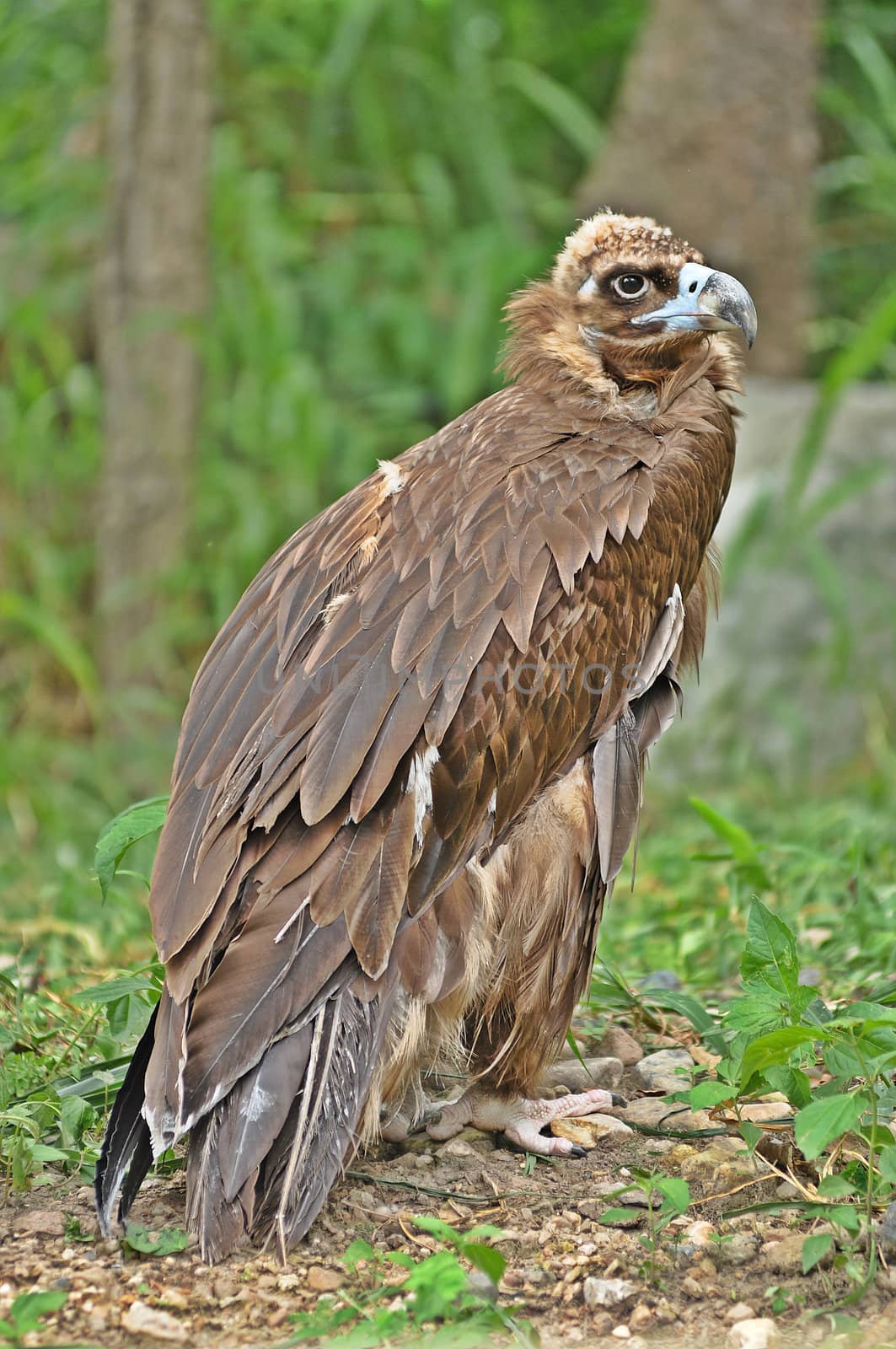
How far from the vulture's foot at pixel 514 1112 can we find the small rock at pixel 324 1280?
58 cm

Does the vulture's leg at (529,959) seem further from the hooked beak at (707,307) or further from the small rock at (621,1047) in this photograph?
the hooked beak at (707,307)

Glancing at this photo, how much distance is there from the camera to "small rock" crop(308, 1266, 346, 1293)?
8.20 feet

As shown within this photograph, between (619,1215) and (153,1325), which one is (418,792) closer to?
(619,1215)

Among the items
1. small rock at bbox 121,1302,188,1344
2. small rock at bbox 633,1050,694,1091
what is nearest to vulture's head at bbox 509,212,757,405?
small rock at bbox 633,1050,694,1091

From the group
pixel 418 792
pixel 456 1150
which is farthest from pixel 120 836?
pixel 456 1150

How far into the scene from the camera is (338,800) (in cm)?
280

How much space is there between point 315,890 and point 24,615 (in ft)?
14.7

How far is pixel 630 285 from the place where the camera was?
367 centimetres

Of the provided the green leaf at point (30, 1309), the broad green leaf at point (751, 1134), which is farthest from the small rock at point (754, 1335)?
the green leaf at point (30, 1309)

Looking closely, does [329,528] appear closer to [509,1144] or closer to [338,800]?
[338,800]

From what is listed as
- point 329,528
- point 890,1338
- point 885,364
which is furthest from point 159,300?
point 890,1338

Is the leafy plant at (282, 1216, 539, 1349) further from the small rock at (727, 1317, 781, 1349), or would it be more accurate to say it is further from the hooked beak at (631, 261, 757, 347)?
the hooked beak at (631, 261, 757, 347)

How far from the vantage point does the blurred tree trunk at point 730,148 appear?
756 centimetres

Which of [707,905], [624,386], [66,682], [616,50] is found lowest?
[66,682]
